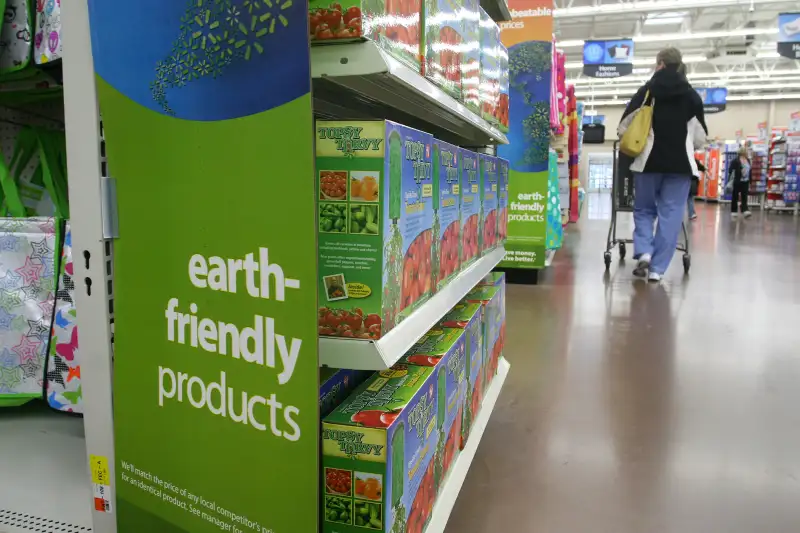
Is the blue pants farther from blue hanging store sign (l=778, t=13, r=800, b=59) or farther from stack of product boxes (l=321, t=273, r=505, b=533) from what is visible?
blue hanging store sign (l=778, t=13, r=800, b=59)

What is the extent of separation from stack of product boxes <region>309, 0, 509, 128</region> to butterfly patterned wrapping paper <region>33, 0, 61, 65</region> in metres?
1.37

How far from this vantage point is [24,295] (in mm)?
2350

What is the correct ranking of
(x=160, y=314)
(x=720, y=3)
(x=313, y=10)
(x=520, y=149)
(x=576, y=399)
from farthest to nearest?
(x=720, y=3) < (x=520, y=149) < (x=576, y=399) < (x=160, y=314) < (x=313, y=10)

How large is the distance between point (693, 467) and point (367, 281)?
1.64 meters

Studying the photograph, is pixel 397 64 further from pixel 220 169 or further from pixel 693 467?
pixel 693 467

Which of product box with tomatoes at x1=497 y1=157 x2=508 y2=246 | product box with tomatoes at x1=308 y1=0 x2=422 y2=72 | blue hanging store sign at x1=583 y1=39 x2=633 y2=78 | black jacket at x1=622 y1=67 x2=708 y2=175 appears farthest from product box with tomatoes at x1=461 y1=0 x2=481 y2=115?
blue hanging store sign at x1=583 y1=39 x2=633 y2=78

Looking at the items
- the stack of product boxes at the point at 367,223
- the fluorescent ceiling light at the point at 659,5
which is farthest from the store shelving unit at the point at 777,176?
the stack of product boxes at the point at 367,223

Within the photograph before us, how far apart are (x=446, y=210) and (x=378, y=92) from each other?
1.17 feet

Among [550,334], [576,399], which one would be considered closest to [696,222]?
[550,334]

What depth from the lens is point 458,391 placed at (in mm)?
1947

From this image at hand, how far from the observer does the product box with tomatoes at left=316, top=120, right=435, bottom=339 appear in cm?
114

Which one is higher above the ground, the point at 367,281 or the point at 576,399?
the point at 367,281

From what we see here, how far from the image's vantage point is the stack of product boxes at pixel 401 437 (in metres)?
1.20

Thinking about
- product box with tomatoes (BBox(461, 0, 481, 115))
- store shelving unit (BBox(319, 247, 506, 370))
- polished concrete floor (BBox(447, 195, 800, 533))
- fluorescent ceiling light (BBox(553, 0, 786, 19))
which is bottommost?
polished concrete floor (BBox(447, 195, 800, 533))
